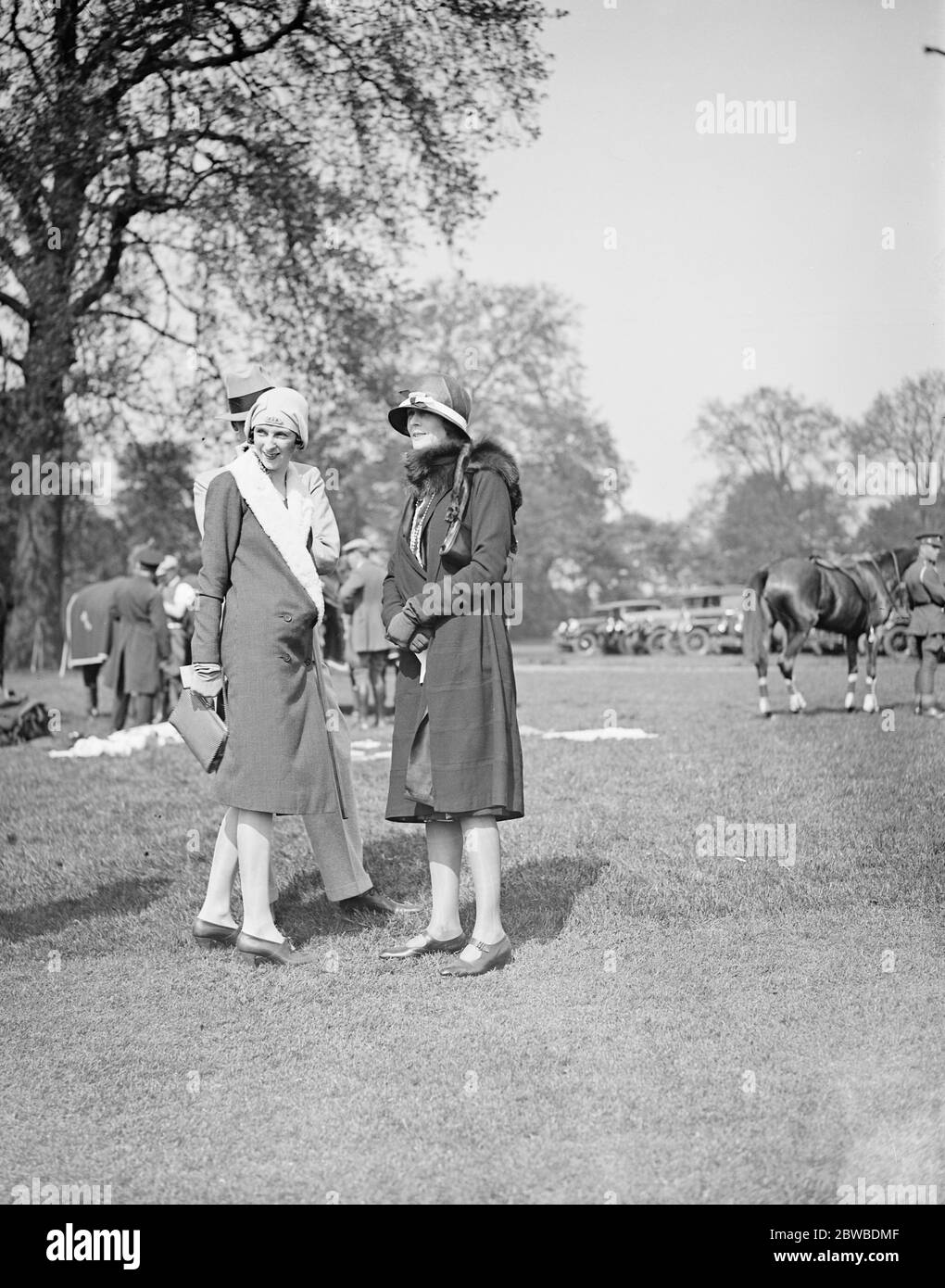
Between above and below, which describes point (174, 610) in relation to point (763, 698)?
above

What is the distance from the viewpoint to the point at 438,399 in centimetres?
514

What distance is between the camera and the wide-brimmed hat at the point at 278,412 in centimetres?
529

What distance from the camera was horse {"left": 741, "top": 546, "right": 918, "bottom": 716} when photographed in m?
15.8

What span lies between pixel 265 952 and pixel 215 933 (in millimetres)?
384

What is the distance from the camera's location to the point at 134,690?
1404cm

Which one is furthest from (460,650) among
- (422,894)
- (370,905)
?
(422,894)

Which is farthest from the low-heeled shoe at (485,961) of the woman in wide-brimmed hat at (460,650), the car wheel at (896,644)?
the car wheel at (896,644)

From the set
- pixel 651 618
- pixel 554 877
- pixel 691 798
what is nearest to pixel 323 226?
pixel 691 798

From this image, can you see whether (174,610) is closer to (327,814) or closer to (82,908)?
(82,908)

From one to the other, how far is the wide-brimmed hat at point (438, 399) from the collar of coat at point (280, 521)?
540mm

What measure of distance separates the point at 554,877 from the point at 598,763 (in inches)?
138

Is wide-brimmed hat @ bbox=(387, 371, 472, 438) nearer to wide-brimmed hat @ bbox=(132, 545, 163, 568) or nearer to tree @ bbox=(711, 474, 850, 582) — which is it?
wide-brimmed hat @ bbox=(132, 545, 163, 568)

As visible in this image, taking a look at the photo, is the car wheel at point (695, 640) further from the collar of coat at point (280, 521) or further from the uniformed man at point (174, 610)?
the collar of coat at point (280, 521)

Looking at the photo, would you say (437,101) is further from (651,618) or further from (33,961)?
(651,618)
